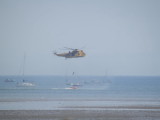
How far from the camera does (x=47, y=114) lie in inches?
1448

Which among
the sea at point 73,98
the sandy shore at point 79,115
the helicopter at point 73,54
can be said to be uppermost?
the helicopter at point 73,54

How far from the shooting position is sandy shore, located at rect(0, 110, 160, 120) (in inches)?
1357

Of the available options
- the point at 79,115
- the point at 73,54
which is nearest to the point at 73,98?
the point at 73,54

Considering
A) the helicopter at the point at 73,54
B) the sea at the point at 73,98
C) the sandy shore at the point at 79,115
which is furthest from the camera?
the helicopter at the point at 73,54

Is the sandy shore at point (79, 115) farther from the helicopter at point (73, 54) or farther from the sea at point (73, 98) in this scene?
the helicopter at point (73, 54)

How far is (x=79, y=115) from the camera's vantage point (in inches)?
1430

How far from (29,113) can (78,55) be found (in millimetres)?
15493

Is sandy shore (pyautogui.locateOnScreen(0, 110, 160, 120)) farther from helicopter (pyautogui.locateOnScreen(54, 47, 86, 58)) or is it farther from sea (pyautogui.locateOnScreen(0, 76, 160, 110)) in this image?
helicopter (pyautogui.locateOnScreen(54, 47, 86, 58))

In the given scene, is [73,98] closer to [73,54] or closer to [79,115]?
[73,54]

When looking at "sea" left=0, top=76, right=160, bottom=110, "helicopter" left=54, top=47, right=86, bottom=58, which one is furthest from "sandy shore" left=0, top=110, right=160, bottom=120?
"helicopter" left=54, top=47, right=86, bottom=58

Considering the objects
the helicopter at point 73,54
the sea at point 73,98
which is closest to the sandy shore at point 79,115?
the sea at point 73,98

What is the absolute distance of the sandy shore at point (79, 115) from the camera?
1357 inches

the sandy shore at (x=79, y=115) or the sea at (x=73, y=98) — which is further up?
the sea at (x=73, y=98)

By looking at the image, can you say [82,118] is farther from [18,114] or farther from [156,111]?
[156,111]
